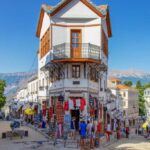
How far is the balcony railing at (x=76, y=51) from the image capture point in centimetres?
3688

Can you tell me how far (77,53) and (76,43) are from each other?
122 cm

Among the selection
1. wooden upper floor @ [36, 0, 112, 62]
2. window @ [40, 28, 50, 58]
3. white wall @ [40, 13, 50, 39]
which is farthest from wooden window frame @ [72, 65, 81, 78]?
white wall @ [40, 13, 50, 39]

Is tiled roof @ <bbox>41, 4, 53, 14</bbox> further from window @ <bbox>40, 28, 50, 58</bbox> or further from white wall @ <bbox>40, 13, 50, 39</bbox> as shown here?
window @ <bbox>40, 28, 50, 58</bbox>

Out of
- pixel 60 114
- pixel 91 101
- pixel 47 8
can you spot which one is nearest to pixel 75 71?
pixel 91 101

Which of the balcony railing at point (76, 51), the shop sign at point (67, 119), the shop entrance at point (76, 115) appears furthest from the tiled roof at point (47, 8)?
the shop sign at point (67, 119)

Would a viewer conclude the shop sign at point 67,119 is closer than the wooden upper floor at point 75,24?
Yes

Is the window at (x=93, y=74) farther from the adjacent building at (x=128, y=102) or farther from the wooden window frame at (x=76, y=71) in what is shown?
the adjacent building at (x=128, y=102)

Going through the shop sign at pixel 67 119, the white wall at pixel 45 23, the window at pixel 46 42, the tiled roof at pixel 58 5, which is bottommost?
the shop sign at pixel 67 119

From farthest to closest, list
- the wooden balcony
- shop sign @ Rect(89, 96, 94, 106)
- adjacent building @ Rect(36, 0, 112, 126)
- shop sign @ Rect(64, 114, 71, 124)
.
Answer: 1. shop sign @ Rect(89, 96, 94, 106)
2. adjacent building @ Rect(36, 0, 112, 126)
3. the wooden balcony
4. shop sign @ Rect(64, 114, 71, 124)

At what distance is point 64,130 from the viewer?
3300 centimetres

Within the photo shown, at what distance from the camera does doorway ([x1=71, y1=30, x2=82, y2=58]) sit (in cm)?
3712

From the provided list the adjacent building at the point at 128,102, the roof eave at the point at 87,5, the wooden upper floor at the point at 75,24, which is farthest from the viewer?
the adjacent building at the point at 128,102

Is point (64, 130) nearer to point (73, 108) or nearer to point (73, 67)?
point (73, 108)

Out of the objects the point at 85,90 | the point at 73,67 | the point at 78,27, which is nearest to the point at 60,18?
the point at 78,27
